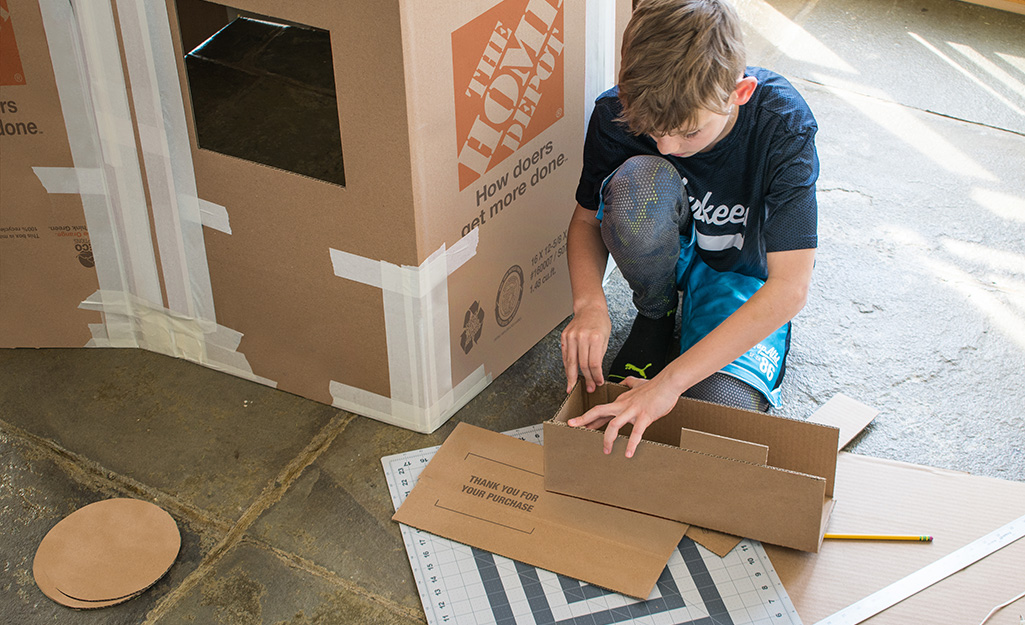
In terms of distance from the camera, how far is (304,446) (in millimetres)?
1523

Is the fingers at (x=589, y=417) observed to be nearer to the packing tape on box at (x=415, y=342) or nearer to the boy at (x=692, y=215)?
the boy at (x=692, y=215)

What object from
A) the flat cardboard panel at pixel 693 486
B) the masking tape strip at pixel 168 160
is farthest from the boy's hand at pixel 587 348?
the masking tape strip at pixel 168 160

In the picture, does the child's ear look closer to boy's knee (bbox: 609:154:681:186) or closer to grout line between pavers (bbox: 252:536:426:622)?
boy's knee (bbox: 609:154:681:186)

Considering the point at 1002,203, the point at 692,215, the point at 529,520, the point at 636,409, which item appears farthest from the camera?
the point at 1002,203

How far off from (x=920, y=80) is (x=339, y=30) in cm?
170

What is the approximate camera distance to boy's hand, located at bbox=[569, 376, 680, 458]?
1258mm

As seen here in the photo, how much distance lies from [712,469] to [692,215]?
1.43 ft

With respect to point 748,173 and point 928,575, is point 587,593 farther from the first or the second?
point 748,173

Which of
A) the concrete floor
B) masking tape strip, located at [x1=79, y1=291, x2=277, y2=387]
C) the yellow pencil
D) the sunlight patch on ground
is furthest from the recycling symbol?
the sunlight patch on ground

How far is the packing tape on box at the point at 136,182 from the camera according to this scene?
1.34 meters

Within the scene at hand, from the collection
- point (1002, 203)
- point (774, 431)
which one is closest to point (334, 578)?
point (774, 431)

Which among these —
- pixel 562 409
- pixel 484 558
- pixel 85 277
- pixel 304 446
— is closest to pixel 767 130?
pixel 562 409

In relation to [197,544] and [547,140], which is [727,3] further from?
[197,544]

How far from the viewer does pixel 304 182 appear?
1.34 m
